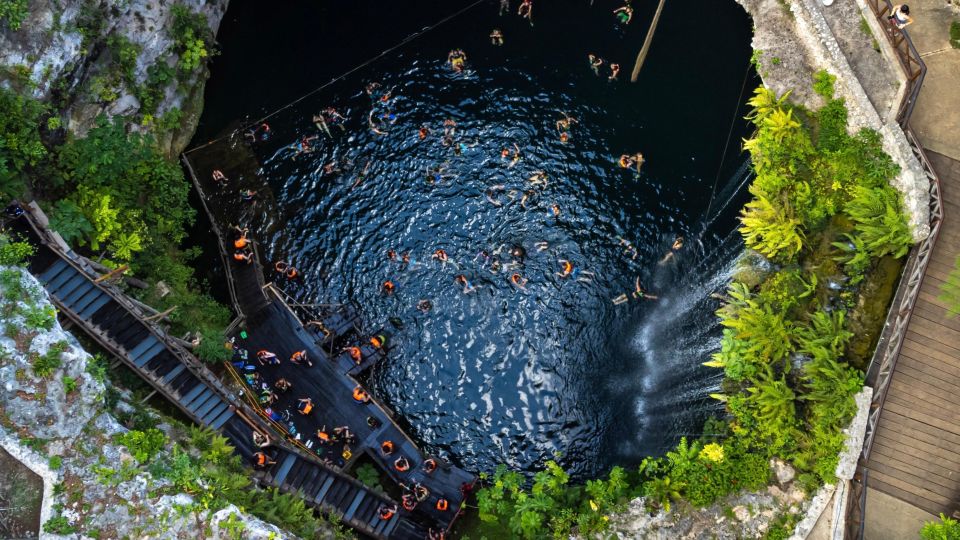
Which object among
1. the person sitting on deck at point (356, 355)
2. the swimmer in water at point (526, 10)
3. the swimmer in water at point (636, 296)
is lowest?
the person sitting on deck at point (356, 355)

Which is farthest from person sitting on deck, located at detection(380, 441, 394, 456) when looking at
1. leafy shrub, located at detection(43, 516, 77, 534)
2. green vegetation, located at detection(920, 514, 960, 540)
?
green vegetation, located at detection(920, 514, 960, 540)

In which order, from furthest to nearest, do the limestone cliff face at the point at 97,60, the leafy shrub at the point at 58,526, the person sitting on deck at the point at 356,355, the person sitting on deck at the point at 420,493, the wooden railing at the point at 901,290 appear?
1. the person sitting on deck at the point at 356,355
2. the person sitting on deck at the point at 420,493
3. the limestone cliff face at the point at 97,60
4. the wooden railing at the point at 901,290
5. the leafy shrub at the point at 58,526

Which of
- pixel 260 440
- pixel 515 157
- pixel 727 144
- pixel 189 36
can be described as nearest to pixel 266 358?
pixel 260 440

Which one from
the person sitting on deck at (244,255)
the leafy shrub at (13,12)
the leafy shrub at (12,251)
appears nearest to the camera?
the leafy shrub at (12,251)

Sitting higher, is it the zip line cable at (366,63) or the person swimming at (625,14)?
the person swimming at (625,14)

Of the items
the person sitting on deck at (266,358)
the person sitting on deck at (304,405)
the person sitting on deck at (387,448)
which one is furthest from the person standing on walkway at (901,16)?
the person sitting on deck at (266,358)

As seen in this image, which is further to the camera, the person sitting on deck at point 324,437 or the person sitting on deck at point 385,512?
the person sitting on deck at point 324,437

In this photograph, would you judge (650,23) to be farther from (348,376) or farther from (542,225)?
(348,376)

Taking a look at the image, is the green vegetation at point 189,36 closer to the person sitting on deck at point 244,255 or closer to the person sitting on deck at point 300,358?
the person sitting on deck at point 244,255
